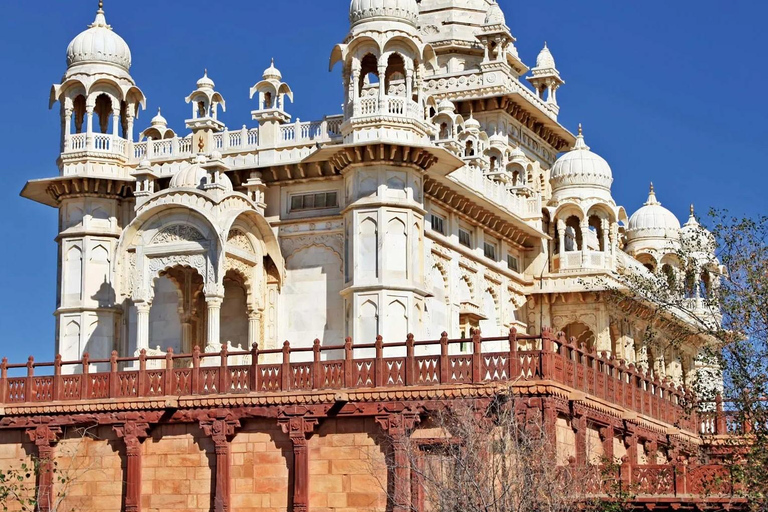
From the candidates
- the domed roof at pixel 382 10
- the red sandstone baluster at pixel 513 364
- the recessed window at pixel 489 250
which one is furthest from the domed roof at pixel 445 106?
the red sandstone baluster at pixel 513 364

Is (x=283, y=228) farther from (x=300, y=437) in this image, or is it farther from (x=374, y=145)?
(x=300, y=437)

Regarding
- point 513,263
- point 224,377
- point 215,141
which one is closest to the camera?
point 224,377

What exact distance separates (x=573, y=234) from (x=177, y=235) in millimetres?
17205

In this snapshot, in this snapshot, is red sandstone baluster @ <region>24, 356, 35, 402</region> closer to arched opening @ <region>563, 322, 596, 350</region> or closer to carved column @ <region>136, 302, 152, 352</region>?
carved column @ <region>136, 302, 152, 352</region>

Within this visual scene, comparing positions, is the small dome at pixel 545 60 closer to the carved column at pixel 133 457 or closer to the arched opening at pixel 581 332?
the arched opening at pixel 581 332

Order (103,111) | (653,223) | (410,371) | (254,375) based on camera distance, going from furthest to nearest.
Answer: (653,223) → (103,111) → (254,375) → (410,371)

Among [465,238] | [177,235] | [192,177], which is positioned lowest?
[177,235]

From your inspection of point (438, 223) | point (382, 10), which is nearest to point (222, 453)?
point (438, 223)

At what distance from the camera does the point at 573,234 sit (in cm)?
5403

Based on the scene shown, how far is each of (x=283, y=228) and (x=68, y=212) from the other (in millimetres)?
6097

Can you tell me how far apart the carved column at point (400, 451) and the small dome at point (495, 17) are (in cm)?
2091

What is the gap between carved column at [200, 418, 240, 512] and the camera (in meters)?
36.1

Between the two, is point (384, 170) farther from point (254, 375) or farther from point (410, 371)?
point (410, 371)

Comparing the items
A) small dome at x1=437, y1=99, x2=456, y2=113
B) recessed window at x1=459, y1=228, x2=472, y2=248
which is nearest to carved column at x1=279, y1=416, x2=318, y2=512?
recessed window at x1=459, y1=228, x2=472, y2=248
